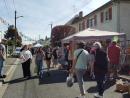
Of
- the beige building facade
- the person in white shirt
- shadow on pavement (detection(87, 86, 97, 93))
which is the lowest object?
shadow on pavement (detection(87, 86, 97, 93))

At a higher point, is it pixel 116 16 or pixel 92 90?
pixel 116 16

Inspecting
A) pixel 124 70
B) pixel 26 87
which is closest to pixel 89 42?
pixel 124 70

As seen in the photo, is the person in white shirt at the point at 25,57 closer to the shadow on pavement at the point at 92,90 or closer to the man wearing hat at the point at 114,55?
the man wearing hat at the point at 114,55

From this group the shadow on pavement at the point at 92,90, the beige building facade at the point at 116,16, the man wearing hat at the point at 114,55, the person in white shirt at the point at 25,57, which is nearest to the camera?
the shadow on pavement at the point at 92,90

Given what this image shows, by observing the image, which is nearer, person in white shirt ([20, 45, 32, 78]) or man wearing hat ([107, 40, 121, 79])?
man wearing hat ([107, 40, 121, 79])

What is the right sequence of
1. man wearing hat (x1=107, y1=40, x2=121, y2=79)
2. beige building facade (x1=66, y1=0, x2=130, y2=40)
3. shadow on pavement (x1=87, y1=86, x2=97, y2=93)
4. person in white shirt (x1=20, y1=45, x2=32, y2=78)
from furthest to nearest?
beige building facade (x1=66, y1=0, x2=130, y2=40)
person in white shirt (x1=20, y1=45, x2=32, y2=78)
man wearing hat (x1=107, y1=40, x2=121, y2=79)
shadow on pavement (x1=87, y1=86, x2=97, y2=93)

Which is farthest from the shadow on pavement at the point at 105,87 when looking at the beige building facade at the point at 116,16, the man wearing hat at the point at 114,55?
the beige building facade at the point at 116,16

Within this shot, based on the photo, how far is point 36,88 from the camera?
15.6 m

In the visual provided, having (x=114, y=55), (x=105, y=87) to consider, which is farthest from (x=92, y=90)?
(x=114, y=55)

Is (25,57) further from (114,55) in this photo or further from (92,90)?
(92,90)

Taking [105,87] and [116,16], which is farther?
[116,16]

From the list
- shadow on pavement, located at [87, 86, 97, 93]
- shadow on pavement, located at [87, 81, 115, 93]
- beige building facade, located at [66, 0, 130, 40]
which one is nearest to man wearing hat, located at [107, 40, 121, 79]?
shadow on pavement, located at [87, 81, 115, 93]

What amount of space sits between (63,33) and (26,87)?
55.8 metres

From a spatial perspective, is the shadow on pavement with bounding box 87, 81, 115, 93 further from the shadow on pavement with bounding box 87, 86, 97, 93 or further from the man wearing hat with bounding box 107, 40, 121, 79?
the man wearing hat with bounding box 107, 40, 121, 79
